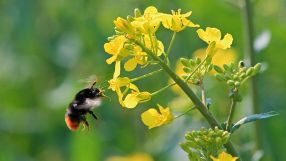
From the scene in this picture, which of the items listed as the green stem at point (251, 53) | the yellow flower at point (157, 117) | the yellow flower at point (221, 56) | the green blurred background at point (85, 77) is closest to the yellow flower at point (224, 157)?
the yellow flower at point (157, 117)

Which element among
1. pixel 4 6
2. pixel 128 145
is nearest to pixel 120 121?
pixel 128 145

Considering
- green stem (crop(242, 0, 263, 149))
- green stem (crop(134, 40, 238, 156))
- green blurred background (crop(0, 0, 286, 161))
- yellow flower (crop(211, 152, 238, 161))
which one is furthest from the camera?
green blurred background (crop(0, 0, 286, 161))

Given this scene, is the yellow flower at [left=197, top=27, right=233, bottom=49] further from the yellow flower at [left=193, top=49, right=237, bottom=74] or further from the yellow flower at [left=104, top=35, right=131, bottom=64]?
the yellow flower at [left=193, top=49, right=237, bottom=74]

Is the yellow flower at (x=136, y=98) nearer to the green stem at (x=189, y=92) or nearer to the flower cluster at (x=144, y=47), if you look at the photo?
the flower cluster at (x=144, y=47)

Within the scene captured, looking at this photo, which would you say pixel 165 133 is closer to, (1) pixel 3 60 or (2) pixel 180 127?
(2) pixel 180 127

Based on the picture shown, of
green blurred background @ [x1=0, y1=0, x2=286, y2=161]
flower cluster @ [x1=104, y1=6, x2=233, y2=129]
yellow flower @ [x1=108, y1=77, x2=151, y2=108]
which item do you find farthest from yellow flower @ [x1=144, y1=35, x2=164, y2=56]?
green blurred background @ [x1=0, y1=0, x2=286, y2=161]
